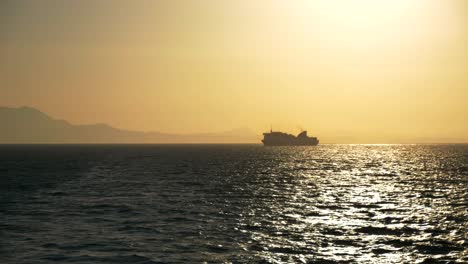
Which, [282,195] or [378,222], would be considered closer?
[378,222]

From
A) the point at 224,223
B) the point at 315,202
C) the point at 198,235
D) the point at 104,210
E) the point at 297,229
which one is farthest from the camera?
the point at 315,202

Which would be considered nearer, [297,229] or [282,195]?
[297,229]

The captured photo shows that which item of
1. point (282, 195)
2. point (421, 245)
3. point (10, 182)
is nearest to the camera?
point (421, 245)

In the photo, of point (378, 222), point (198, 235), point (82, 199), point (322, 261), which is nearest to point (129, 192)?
point (82, 199)

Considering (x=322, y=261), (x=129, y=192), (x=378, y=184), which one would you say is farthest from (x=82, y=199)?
(x=378, y=184)

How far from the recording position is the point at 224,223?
3438 centimetres

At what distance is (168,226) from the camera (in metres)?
32.5

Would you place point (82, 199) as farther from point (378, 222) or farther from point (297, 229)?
point (378, 222)

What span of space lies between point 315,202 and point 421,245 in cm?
1942

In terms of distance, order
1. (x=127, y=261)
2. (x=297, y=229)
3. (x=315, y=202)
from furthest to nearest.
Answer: (x=315, y=202), (x=297, y=229), (x=127, y=261)

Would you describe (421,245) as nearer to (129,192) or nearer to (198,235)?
(198,235)

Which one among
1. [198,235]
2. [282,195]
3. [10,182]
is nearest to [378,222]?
[198,235]

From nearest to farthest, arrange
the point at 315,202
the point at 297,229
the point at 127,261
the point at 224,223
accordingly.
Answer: the point at 127,261
the point at 297,229
the point at 224,223
the point at 315,202

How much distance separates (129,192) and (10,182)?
77.7 ft
